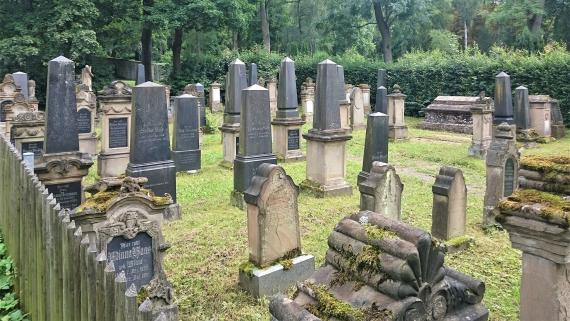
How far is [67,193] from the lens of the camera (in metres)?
8.20

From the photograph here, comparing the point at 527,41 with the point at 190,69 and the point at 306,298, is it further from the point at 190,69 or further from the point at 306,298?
the point at 306,298

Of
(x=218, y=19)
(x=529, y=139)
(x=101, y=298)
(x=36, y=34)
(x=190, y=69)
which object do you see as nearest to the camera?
(x=101, y=298)

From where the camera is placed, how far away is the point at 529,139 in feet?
55.8

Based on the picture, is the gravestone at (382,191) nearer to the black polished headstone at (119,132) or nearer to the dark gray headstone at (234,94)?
the dark gray headstone at (234,94)

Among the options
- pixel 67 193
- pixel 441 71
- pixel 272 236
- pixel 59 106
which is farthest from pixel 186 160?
pixel 441 71

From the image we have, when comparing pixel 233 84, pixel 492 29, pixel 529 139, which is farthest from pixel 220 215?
pixel 492 29

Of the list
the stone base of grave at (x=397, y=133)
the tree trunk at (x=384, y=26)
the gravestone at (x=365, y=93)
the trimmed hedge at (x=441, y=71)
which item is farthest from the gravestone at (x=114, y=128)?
the tree trunk at (x=384, y=26)

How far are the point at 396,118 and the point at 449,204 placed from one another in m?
12.1

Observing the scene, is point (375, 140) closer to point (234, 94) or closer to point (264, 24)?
point (234, 94)

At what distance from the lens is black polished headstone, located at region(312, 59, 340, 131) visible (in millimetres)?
10758

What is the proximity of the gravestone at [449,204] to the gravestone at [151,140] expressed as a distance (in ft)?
15.7

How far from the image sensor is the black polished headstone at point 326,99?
1076cm

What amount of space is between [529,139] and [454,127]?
4.76 m

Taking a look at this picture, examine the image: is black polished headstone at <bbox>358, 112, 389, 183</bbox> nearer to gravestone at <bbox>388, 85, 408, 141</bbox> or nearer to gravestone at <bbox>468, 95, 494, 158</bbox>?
gravestone at <bbox>468, 95, 494, 158</bbox>
